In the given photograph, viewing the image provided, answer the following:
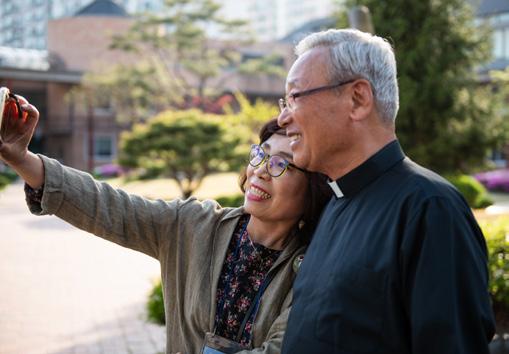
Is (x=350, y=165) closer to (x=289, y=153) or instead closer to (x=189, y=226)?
(x=289, y=153)

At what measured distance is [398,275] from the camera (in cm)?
152

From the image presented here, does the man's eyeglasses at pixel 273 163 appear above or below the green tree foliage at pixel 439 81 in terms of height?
above

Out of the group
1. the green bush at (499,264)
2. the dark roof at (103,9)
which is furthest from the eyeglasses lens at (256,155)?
the dark roof at (103,9)

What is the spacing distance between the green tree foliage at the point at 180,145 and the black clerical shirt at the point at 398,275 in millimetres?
16084

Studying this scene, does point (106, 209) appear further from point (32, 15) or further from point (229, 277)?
point (32, 15)

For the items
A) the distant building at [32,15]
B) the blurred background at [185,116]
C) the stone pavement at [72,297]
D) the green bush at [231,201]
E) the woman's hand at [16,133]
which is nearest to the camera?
the woman's hand at [16,133]

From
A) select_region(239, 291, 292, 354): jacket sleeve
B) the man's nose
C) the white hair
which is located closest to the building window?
select_region(239, 291, 292, 354): jacket sleeve

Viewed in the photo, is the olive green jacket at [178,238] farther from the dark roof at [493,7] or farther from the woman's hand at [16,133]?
the dark roof at [493,7]

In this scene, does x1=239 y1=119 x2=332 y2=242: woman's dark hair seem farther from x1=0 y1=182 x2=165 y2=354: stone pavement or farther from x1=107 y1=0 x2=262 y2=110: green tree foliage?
x1=107 y1=0 x2=262 y2=110: green tree foliage

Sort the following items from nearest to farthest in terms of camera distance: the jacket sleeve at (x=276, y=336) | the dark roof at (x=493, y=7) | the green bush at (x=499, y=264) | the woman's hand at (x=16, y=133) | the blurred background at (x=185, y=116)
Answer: the jacket sleeve at (x=276, y=336) → the woman's hand at (x=16, y=133) → the green bush at (x=499, y=264) → the blurred background at (x=185, y=116) → the dark roof at (x=493, y=7)

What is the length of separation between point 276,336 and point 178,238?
584 millimetres

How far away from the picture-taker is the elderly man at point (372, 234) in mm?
1453

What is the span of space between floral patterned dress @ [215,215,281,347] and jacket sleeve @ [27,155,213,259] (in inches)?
9.2

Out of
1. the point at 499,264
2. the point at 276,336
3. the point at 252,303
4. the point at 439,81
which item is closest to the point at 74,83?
the point at 439,81
